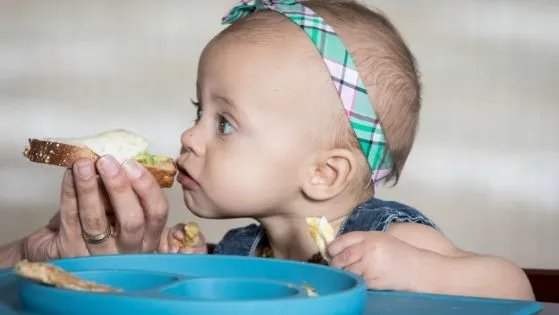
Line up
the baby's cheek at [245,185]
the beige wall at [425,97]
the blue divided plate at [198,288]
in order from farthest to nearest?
1. the beige wall at [425,97]
2. the baby's cheek at [245,185]
3. the blue divided plate at [198,288]

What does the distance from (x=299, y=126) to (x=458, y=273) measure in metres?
0.32

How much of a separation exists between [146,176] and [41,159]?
0.48 ft

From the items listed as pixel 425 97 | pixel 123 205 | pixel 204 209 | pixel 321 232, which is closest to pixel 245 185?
pixel 204 209

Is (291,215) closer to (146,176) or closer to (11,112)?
(146,176)

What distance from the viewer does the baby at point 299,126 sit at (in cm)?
140

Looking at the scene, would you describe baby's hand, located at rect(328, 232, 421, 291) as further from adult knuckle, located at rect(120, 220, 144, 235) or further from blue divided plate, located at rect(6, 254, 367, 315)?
adult knuckle, located at rect(120, 220, 144, 235)

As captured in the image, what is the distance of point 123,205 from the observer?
51.8 inches

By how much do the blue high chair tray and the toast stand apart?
336 millimetres

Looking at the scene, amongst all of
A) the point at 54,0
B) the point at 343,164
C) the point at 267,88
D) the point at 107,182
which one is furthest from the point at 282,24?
the point at 54,0

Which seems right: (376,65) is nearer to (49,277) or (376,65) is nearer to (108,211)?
(108,211)

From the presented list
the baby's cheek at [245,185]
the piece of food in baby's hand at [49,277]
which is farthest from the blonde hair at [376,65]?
the piece of food in baby's hand at [49,277]

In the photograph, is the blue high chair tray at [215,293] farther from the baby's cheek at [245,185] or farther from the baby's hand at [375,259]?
the baby's cheek at [245,185]

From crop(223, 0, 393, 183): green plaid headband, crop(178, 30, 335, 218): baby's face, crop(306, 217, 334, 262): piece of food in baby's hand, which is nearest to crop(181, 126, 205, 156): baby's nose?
crop(178, 30, 335, 218): baby's face

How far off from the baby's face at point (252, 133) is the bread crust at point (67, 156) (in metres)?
0.05
